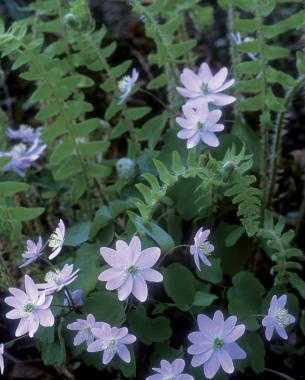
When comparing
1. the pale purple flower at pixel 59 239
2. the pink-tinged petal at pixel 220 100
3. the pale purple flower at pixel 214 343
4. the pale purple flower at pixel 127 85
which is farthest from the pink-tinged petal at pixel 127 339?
the pale purple flower at pixel 127 85

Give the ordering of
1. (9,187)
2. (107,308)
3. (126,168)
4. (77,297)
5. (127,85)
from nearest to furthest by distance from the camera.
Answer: (107,308)
(77,297)
(9,187)
(126,168)
(127,85)

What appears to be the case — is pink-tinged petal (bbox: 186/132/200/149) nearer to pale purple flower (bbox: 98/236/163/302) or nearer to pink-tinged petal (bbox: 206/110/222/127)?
pink-tinged petal (bbox: 206/110/222/127)

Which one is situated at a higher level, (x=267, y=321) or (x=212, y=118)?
(x=212, y=118)

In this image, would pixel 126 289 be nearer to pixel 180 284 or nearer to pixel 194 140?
pixel 180 284

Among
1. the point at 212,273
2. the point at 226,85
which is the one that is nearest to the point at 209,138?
the point at 226,85

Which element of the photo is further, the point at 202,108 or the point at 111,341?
the point at 202,108
